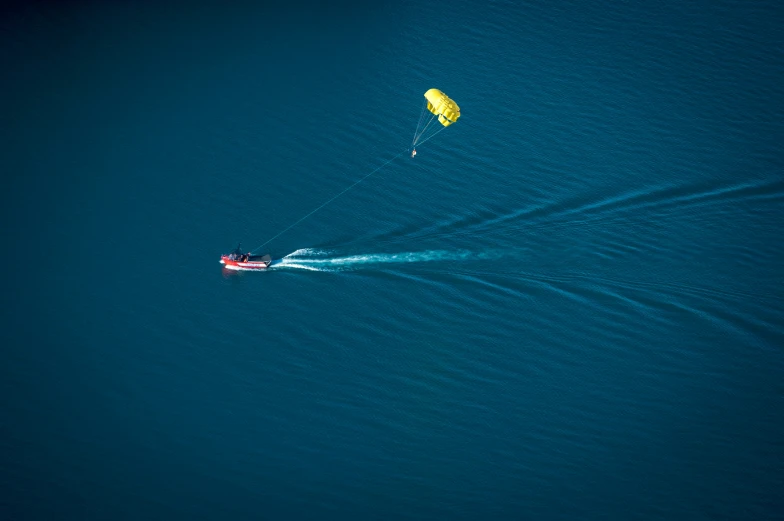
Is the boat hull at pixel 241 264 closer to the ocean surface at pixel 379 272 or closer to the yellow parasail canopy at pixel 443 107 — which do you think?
the ocean surface at pixel 379 272

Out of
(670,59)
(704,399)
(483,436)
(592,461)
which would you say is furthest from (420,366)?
(670,59)

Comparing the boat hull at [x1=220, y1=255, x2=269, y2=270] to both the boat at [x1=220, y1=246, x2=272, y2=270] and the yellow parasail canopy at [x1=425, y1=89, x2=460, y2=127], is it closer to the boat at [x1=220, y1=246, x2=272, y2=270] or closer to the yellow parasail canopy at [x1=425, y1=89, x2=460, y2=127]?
the boat at [x1=220, y1=246, x2=272, y2=270]

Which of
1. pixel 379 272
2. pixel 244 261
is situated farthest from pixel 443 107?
pixel 244 261

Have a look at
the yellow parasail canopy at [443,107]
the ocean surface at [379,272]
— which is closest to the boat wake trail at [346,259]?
the ocean surface at [379,272]

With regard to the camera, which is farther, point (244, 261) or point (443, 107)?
point (443, 107)

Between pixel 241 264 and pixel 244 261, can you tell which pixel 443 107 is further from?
pixel 241 264

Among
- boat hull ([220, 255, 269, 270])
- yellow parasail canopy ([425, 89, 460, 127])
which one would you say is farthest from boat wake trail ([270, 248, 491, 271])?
yellow parasail canopy ([425, 89, 460, 127])

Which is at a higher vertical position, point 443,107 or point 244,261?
point 443,107
